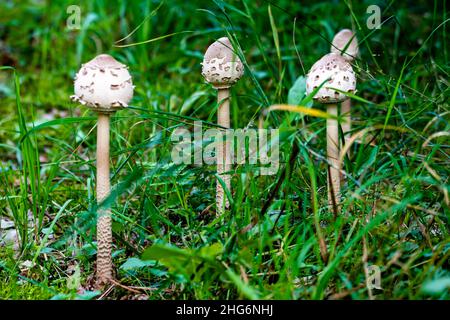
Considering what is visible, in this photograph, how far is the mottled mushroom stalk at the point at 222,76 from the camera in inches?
92.4

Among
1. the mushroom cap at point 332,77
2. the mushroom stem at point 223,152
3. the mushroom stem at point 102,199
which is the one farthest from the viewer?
the mushroom stem at point 223,152

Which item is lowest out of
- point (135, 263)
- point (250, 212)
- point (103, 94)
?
point (135, 263)

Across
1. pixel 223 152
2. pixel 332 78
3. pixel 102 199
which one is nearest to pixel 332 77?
pixel 332 78

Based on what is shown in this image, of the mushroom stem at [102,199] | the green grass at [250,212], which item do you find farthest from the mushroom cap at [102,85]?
the green grass at [250,212]

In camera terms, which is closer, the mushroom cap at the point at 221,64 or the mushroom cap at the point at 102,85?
the mushroom cap at the point at 102,85

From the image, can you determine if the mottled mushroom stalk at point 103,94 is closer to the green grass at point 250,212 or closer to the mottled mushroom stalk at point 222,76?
the green grass at point 250,212

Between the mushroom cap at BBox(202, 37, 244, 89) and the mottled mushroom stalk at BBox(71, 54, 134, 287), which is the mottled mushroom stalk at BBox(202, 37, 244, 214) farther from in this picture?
the mottled mushroom stalk at BBox(71, 54, 134, 287)

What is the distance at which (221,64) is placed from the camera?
234 centimetres

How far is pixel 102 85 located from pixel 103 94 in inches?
1.3

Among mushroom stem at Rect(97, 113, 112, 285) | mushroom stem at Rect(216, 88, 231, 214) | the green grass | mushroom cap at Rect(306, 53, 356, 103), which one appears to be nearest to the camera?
the green grass

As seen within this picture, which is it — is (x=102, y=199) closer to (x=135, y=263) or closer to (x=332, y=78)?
(x=135, y=263)

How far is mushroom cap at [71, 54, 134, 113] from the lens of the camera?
6.55 feet

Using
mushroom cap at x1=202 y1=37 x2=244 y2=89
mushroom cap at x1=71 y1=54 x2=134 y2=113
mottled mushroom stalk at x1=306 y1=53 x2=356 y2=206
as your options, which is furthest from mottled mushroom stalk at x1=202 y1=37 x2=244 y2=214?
mushroom cap at x1=71 y1=54 x2=134 y2=113

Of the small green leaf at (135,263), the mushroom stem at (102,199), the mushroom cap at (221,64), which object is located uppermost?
the mushroom cap at (221,64)
